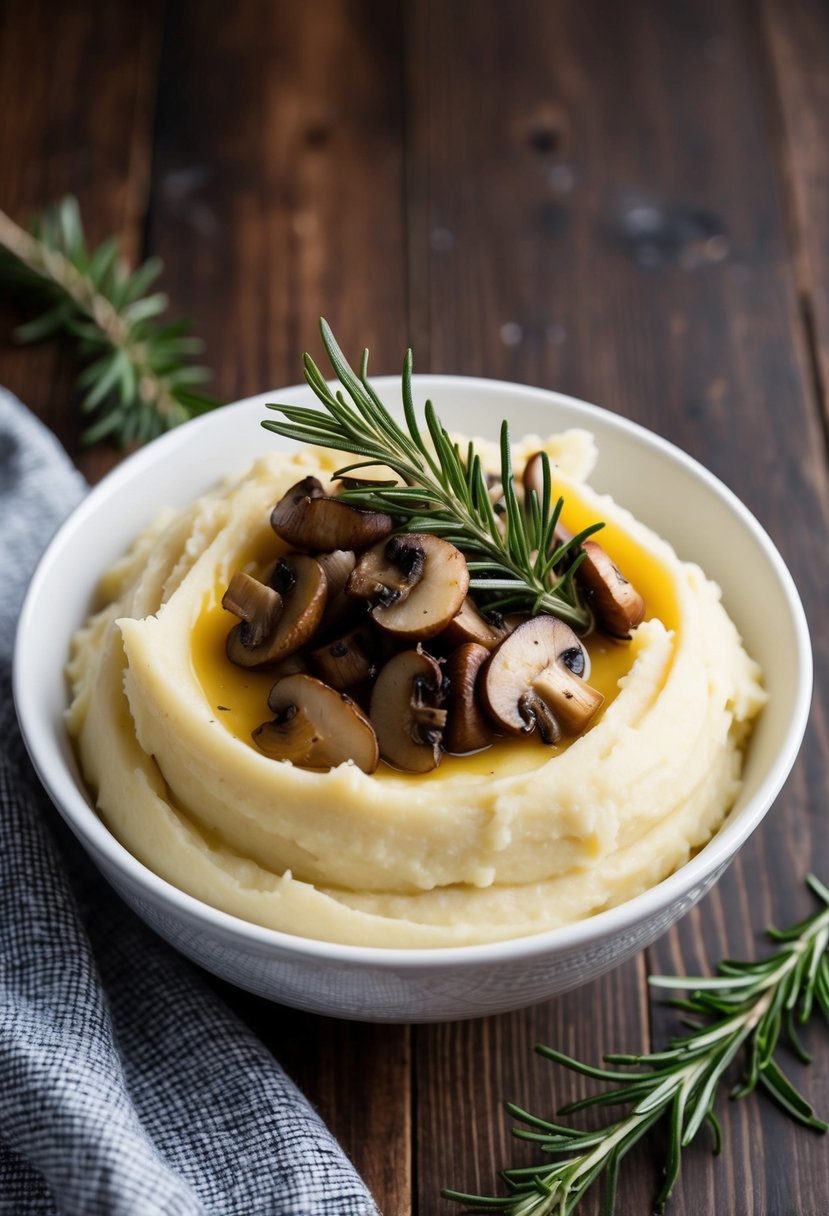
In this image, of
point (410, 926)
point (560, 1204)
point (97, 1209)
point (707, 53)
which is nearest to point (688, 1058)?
point (560, 1204)

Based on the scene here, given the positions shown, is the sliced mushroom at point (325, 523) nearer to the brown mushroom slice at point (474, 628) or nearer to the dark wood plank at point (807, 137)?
the brown mushroom slice at point (474, 628)

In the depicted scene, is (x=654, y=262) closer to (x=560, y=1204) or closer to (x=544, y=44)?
(x=544, y=44)

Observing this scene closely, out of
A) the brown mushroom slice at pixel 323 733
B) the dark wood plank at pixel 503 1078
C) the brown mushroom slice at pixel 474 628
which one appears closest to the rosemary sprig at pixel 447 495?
the brown mushroom slice at pixel 474 628

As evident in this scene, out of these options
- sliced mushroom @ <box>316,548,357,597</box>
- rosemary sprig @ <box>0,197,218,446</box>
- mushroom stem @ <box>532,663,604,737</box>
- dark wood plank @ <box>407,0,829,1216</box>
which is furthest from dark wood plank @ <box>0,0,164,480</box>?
mushroom stem @ <box>532,663,604,737</box>

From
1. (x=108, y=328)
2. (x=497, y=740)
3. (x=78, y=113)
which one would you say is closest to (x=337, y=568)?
(x=497, y=740)

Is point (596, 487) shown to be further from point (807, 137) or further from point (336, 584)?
point (807, 137)

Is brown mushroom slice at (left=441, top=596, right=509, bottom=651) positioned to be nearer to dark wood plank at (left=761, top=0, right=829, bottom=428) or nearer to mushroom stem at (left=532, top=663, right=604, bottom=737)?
mushroom stem at (left=532, top=663, right=604, bottom=737)

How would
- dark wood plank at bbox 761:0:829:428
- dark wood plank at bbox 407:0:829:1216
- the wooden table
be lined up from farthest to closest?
dark wood plank at bbox 761:0:829:428
the wooden table
dark wood plank at bbox 407:0:829:1216
